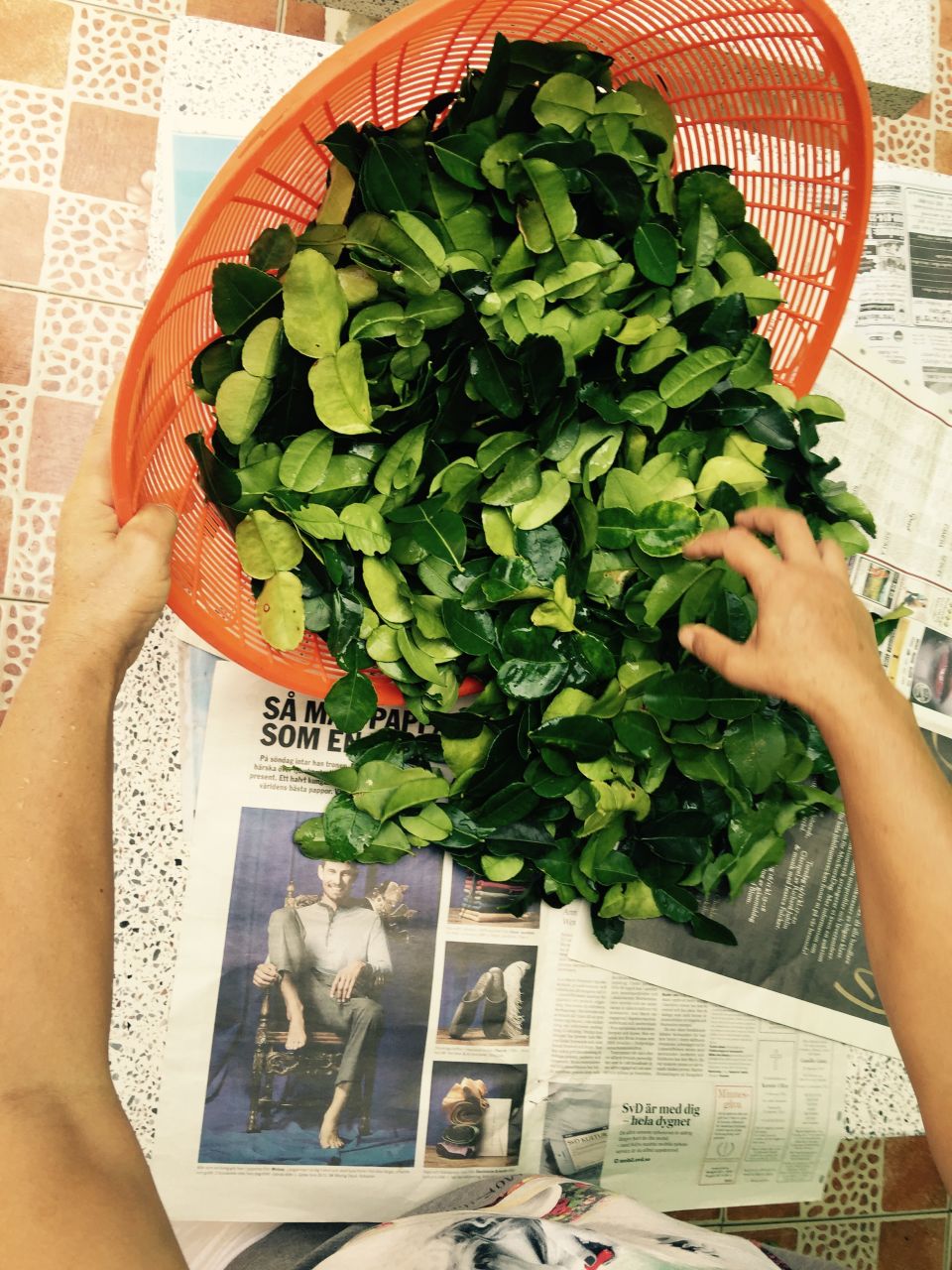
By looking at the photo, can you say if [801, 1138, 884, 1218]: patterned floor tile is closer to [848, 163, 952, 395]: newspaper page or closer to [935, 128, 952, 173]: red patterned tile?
[848, 163, 952, 395]: newspaper page

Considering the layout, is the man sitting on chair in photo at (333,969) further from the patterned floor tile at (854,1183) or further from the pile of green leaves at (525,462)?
the patterned floor tile at (854,1183)

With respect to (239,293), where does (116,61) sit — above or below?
above

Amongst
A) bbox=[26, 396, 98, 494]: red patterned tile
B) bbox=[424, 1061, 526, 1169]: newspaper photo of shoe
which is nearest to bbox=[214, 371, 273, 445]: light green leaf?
bbox=[26, 396, 98, 494]: red patterned tile

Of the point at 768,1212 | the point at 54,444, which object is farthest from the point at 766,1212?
the point at 54,444

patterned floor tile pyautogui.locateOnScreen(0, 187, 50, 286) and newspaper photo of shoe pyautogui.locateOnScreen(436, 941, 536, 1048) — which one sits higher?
patterned floor tile pyautogui.locateOnScreen(0, 187, 50, 286)

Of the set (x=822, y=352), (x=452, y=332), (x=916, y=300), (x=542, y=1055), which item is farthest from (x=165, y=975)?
(x=916, y=300)

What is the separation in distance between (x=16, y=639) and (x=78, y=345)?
24 cm

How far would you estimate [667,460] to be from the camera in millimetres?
604

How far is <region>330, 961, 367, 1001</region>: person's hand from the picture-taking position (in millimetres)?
694

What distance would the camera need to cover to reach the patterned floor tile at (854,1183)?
0.85 m

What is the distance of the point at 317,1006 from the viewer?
69cm

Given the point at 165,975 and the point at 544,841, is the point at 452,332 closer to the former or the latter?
the point at 544,841

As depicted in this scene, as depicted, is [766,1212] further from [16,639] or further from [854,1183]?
[16,639]

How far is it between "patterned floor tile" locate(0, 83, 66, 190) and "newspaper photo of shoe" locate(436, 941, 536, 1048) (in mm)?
685
